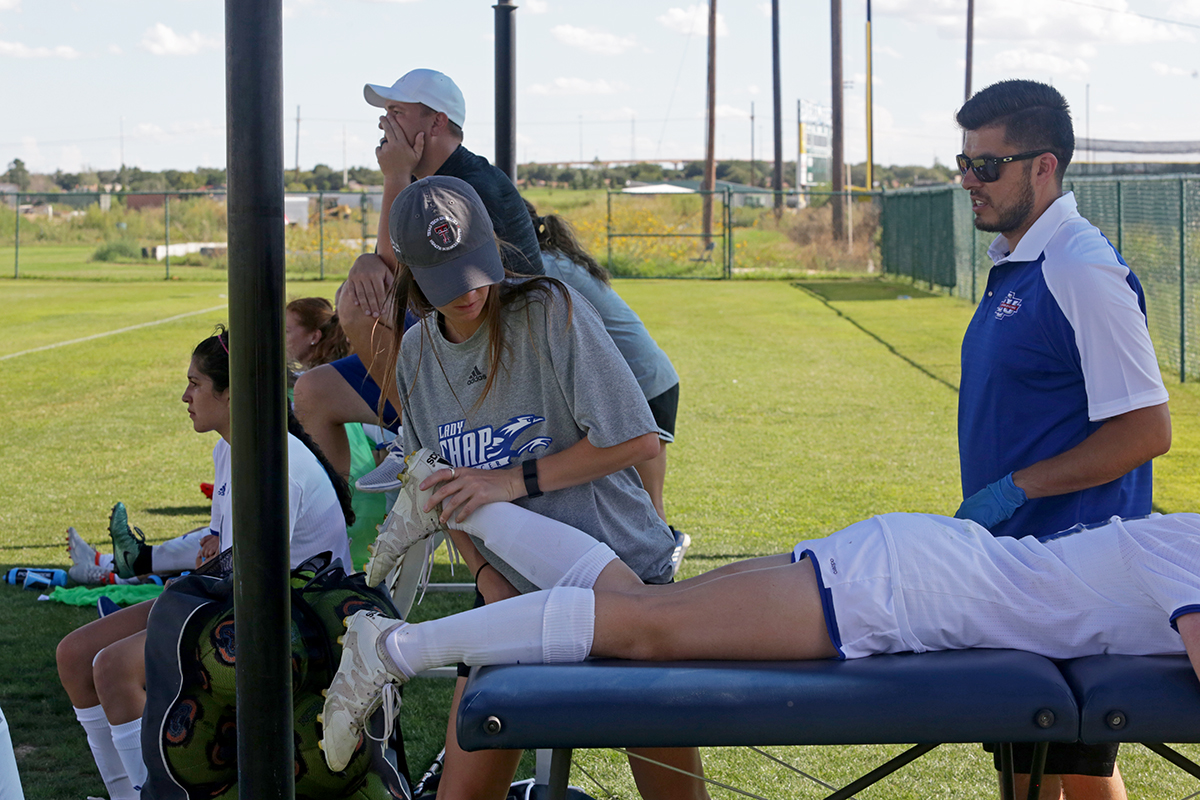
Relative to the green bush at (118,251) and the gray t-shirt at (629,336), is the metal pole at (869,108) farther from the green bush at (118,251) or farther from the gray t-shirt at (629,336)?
the gray t-shirt at (629,336)

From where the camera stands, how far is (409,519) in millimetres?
2699

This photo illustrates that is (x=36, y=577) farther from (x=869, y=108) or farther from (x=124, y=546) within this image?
(x=869, y=108)

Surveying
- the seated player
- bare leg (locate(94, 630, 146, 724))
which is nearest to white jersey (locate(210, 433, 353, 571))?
bare leg (locate(94, 630, 146, 724))

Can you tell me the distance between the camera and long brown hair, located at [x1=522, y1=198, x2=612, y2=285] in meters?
4.04

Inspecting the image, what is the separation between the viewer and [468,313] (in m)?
2.58

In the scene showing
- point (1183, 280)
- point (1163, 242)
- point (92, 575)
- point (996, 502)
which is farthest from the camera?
point (1163, 242)

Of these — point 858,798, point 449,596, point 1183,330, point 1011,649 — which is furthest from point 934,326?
point 1011,649

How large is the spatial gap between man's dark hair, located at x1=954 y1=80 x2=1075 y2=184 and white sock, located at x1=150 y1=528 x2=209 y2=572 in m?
3.59

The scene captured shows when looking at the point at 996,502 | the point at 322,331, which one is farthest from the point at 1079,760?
the point at 322,331

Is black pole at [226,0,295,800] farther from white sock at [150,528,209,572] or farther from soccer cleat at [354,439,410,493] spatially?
white sock at [150,528,209,572]

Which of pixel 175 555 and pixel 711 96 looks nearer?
pixel 175 555

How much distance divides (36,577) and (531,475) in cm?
405

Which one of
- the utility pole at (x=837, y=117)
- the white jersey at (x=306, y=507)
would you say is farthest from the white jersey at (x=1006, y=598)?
the utility pole at (x=837, y=117)

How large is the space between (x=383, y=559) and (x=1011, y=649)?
1.51 metres
